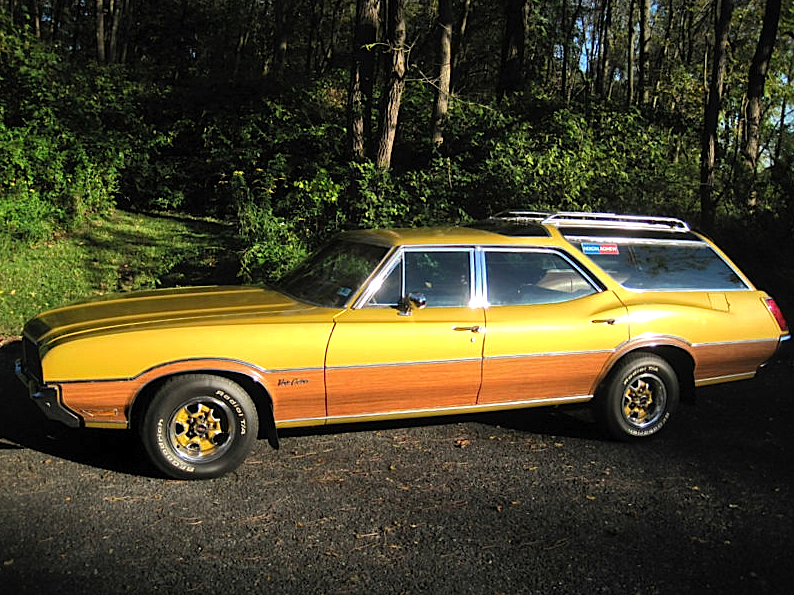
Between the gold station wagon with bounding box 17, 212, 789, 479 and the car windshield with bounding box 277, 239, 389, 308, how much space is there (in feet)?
0.05

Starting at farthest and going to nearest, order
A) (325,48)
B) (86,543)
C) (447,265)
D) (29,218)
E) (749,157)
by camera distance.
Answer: (325,48), (749,157), (29,218), (447,265), (86,543)

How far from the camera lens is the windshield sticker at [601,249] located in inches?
221

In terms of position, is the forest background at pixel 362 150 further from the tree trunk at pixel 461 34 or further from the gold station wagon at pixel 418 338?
the tree trunk at pixel 461 34

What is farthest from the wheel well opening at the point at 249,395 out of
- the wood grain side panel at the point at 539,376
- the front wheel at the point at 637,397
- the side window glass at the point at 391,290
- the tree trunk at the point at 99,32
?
the tree trunk at the point at 99,32

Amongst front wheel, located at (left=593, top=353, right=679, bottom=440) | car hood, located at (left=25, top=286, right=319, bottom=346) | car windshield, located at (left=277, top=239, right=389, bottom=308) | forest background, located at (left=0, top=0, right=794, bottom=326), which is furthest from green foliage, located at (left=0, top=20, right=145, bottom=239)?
front wheel, located at (left=593, top=353, right=679, bottom=440)

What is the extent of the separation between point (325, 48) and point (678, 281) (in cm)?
4213

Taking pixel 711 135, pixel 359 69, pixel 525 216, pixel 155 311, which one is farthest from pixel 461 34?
pixel 155 311

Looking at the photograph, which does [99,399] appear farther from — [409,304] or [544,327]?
Answer: [544,327]

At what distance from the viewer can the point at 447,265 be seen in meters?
5.16

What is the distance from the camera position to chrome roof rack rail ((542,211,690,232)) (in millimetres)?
5812

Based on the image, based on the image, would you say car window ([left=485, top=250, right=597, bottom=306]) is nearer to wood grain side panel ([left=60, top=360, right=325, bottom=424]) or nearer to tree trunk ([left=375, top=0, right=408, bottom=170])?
wood grain side panel ([left=60, top=360, right=325, bottom=424])

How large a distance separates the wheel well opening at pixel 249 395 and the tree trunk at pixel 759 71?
1165 cm

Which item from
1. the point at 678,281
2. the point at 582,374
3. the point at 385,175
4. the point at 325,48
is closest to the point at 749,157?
the point at 385,175

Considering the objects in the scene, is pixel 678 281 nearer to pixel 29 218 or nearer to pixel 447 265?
pixel 447 265
